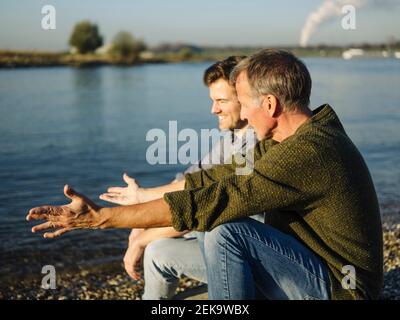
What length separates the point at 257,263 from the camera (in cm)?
343

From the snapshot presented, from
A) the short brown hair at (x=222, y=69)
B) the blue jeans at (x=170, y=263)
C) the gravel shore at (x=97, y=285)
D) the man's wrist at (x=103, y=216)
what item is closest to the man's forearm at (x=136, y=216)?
the man's wrist at (x=103, y=216)

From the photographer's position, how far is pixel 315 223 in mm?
3430

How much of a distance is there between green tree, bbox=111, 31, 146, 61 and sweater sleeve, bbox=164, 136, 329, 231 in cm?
9765

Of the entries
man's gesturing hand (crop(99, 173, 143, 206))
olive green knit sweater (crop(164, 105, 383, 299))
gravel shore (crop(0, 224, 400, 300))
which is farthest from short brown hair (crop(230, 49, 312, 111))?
gravel shore (crop(0, 224, 400, 300))

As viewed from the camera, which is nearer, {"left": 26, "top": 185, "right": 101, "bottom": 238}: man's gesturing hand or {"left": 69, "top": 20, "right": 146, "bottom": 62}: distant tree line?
{"left": 26, "top": 185, "right": 101, "bottom": 238}: man's gesturing hand

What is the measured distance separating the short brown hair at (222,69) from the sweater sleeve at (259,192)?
1.48 metres

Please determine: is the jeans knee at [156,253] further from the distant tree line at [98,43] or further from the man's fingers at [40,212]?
the distant tree line at [98,43]

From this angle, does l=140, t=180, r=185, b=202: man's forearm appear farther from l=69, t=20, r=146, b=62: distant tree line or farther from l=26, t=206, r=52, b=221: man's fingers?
l=69, t=20, r=146, b=62: distant tree line

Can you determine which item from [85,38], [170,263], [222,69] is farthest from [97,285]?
[85,38]

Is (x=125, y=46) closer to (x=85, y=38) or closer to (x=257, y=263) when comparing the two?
(x=85, y=38)

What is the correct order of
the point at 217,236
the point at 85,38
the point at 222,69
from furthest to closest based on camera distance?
1. the point at 85,38
2. the point at 222,69
3. the point at 217,236

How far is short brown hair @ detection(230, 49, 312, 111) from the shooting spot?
3.45 m

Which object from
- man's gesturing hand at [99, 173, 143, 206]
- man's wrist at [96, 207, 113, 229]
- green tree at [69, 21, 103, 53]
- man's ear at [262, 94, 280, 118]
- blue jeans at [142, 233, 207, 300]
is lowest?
blue jeans at [142, 233, 207, 300]

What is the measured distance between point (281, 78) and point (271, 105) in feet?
0.57
